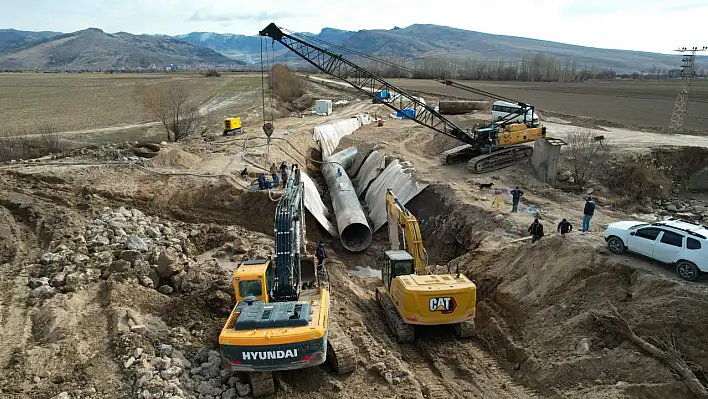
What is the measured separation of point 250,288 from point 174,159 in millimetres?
14047

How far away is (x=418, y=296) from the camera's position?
437 inches

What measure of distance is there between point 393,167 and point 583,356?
16470mm

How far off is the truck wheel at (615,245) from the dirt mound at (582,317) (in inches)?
8.8

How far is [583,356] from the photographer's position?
33.2 feet

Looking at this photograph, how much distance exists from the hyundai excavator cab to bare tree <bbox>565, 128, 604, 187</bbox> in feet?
53.3

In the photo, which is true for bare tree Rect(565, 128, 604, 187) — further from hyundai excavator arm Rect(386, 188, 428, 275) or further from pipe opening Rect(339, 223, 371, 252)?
hyundai excavator arm Rect(386, 188, 428, 275)

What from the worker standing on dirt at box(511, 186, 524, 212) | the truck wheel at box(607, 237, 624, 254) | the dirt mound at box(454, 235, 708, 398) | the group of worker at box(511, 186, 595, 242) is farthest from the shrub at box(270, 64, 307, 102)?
the truck wheel at box(607, 237, 624, 254)

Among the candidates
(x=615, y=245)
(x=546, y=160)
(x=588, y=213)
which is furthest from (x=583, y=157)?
(x=615, y=245)

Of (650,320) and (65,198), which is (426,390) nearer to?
(650,320)

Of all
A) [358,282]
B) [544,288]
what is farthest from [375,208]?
[544,288]

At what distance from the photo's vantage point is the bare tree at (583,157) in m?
22.5

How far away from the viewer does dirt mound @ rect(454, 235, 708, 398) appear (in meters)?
9.41

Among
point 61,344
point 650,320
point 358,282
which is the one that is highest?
point 650,320

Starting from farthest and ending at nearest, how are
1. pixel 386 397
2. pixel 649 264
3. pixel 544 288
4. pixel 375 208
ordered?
pixel 375 208 < pixel 544 288 < pixel 649 264 < pixel 386 397
